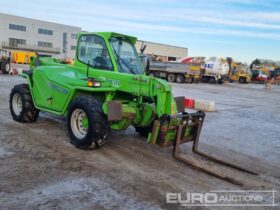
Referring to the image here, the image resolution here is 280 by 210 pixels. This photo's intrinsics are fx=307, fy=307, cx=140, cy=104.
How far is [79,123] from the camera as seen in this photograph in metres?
6.42

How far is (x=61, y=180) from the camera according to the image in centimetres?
467

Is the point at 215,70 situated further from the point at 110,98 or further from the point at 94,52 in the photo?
the point at 110,98

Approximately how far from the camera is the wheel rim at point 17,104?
8.15 m

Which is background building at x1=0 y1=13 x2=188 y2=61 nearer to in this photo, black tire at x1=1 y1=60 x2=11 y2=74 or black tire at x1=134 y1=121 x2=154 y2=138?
black tire at x1=1 y1=60 x2=11 y2=74

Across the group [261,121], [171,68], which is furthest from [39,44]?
[261,121]

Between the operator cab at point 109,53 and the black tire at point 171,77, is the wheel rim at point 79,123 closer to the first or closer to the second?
the operator cab at point 109,53

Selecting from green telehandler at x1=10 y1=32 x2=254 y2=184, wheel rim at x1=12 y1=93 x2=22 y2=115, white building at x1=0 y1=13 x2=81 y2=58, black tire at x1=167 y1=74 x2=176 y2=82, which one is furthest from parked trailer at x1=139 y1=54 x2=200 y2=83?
white building at x1=0 y1=13 x2=81 y2=58

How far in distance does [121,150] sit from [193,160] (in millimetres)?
1478

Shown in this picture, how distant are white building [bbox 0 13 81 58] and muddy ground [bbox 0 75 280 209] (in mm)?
74165

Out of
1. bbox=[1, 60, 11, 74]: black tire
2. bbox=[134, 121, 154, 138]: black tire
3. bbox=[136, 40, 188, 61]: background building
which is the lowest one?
bbox=[134, 121, 154, 138]: black tire

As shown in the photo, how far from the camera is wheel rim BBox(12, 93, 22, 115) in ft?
26.7

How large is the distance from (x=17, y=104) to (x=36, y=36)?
269 feet

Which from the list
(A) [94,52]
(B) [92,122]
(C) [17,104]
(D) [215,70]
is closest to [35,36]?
(D) [215,70]

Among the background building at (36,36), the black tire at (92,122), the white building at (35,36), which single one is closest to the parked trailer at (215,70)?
the black tire at (92,122)
